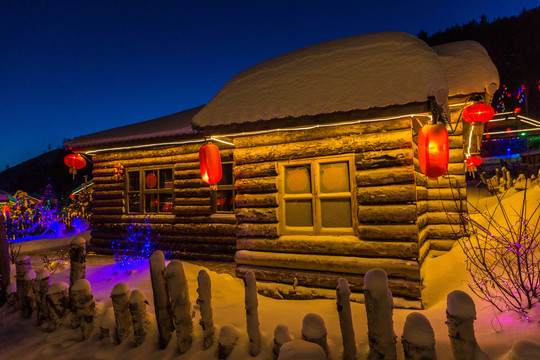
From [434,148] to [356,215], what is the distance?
1.53 meters

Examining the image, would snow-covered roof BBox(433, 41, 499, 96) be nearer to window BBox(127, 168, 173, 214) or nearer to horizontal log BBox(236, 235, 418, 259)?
horizontal log BBox(236, 235, 418, 259)

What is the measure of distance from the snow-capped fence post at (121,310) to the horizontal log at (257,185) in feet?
9.58

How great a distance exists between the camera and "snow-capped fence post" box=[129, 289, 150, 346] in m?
2.98

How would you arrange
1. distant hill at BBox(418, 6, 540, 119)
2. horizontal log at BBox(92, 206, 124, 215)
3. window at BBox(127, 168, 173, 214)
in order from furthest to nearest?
1. distant hill at BBox(418, 6, 540, 119)
2. horizontal log at BBox(92, 206, 124, 215)
3. window at BBox(127, 168, 173, 214)

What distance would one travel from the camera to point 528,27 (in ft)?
93.2

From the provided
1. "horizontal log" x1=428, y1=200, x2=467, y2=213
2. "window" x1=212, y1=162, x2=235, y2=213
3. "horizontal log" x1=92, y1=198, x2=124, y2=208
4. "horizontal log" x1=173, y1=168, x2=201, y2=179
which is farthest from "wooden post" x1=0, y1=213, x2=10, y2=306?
"horizontal log" x1=428, y1=200, x2=467, y2=213

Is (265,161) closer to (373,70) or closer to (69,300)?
(373,70)

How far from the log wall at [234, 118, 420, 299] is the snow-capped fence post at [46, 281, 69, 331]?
110 inches

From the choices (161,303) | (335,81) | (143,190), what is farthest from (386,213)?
(143,190)

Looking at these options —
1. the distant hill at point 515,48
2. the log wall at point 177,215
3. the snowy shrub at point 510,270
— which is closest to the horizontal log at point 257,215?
the log wall at point 177,215

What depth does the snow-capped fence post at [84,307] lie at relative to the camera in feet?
10.8

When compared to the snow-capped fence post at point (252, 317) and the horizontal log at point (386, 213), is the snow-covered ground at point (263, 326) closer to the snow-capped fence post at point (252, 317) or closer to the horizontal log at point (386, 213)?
the snow-capped fence post at point (252, 317)

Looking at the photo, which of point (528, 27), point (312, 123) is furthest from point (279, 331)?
point (528, 27)

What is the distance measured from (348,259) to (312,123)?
2251 mm
